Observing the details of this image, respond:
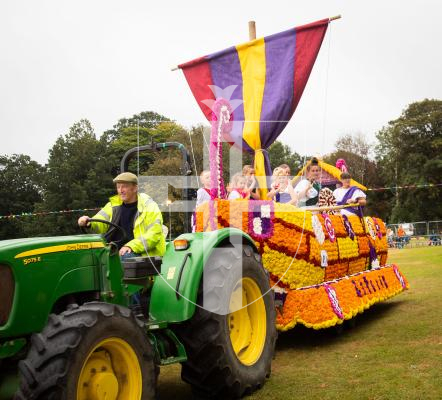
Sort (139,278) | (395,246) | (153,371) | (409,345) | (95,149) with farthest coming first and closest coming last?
(395,246) → (95,149) → (409,345) → (139,278) → (153,371)

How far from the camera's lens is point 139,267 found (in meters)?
4.14

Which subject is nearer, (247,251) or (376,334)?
(247,251)

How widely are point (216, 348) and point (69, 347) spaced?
1.46m

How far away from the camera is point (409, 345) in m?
5.70

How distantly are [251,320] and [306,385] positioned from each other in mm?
759

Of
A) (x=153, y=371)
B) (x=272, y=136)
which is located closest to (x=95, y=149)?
(x=272, y=136)

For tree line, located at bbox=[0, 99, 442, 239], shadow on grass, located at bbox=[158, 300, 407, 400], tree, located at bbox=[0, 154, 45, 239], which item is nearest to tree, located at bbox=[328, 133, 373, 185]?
tree line, located at bbox=[0, 99, 442, 239]

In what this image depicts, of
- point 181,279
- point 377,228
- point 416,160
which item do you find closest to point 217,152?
point 181,279

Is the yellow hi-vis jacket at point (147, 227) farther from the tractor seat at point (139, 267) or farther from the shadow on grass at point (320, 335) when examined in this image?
the shadow on grass at point (320, 335)

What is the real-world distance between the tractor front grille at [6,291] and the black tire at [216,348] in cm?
144

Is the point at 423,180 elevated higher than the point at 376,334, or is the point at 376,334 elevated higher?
the point at 423,180

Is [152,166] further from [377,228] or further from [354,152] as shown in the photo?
[354,152]

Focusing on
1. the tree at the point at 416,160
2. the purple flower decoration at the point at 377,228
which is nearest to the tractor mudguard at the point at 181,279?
the purple flower decoration at the point at 377,228

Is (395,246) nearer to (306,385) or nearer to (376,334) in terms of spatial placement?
(376,334)
